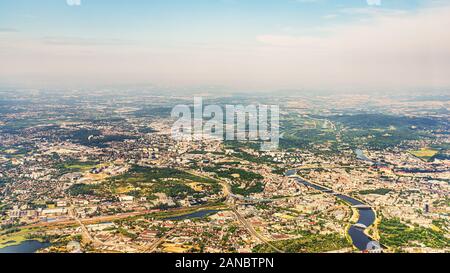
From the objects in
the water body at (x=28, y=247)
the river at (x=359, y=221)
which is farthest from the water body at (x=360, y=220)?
the water body at (x=28, y=247)

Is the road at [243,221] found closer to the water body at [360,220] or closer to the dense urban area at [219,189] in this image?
the dense urban area at [219,189]

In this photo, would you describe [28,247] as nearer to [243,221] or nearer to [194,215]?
[194,215]

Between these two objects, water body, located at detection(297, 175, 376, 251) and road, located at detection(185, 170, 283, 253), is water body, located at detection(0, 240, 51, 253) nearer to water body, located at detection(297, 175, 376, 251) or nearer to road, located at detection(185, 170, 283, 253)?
road, located at detection(185, 170, 283, 253)

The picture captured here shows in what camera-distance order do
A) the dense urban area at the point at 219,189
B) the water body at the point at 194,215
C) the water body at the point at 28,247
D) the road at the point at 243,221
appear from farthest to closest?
the water body at the point at 194,215, the dense urban area at the point at 219,189, the road at the point at 243,221, the water body at the point at 28,247

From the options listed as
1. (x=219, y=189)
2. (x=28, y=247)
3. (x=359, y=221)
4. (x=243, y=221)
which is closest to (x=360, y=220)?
(x=359, y=221)

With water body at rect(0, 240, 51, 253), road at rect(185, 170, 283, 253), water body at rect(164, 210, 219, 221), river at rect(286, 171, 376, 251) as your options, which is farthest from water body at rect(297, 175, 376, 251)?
water body at rect(0, 240, 51, 253)

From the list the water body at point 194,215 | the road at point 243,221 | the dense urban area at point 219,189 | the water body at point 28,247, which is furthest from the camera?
the water body at point 194,215

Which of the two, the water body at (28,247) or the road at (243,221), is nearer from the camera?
the water body at (28,247)

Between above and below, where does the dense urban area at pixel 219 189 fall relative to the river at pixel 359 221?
above
